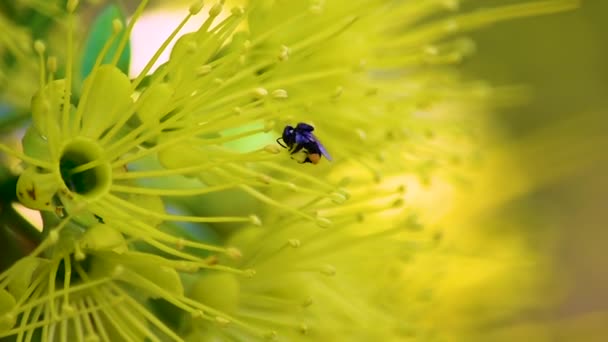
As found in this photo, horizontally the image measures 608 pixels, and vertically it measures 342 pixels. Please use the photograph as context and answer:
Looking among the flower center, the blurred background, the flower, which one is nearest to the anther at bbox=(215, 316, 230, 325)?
the flower

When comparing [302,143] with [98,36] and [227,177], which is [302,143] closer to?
[227,177]

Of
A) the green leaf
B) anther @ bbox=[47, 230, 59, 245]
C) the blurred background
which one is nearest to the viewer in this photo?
anther @ bbox=[47, 230, 59, 245]

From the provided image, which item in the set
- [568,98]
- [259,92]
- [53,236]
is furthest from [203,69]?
[568,98]

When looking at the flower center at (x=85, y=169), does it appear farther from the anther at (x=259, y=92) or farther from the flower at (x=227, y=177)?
the anther at (x=259, y=92)

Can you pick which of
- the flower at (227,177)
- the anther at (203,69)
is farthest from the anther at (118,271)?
the anther at (203,69)

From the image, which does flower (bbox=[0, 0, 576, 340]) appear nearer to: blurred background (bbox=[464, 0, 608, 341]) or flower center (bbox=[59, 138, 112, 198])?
flower center (bbox=[59, 138, 112, 198])

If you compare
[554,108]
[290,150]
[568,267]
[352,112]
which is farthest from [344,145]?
[554,108]

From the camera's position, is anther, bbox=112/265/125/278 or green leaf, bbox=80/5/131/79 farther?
green leaf, bbox=80/5/131/79

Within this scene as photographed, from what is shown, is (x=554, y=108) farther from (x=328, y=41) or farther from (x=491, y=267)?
(x=328, y=41)
